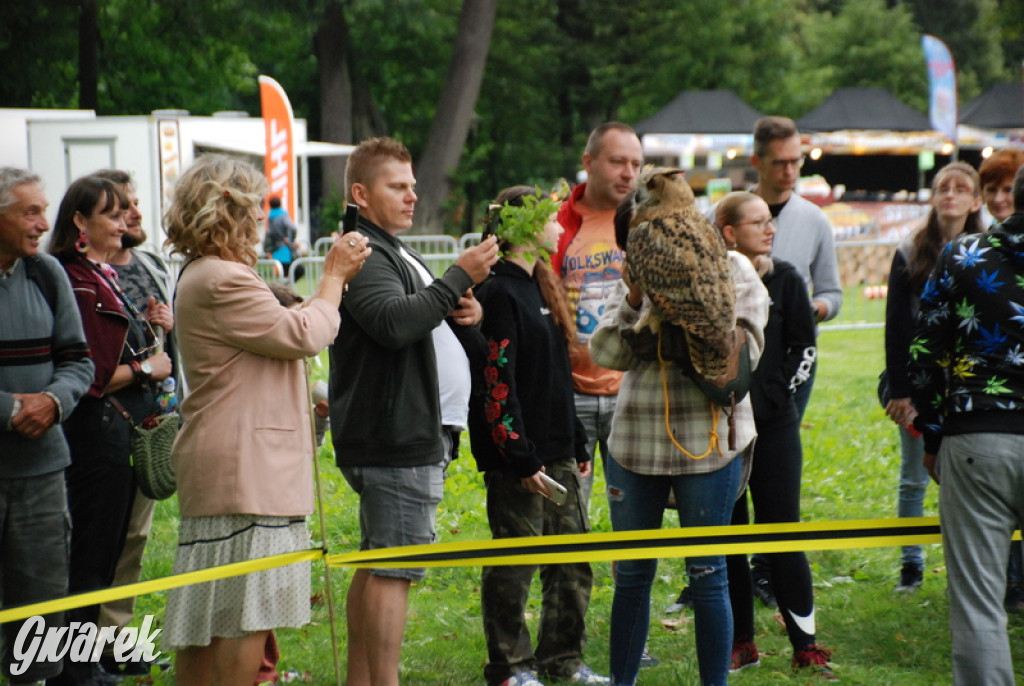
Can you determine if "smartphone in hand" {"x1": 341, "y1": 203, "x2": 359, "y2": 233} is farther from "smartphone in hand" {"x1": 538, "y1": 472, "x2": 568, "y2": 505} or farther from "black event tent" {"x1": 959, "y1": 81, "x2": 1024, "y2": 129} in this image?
"black event tent" {"x1": 959, "y1": 81, "x2": 1024, "y2": 129}

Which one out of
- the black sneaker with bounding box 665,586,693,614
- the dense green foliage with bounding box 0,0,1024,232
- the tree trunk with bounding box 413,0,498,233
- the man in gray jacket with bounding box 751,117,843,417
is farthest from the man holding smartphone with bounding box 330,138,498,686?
the tree trunk with bounding box 413,0,498,233

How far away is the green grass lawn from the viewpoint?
4797 millimetres

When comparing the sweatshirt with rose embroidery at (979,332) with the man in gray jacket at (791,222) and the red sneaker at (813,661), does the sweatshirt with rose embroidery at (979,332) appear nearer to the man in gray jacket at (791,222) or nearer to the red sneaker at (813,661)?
the red sneaker at (813,661)

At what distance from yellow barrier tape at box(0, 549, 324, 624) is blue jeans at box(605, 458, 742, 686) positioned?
1.11 m

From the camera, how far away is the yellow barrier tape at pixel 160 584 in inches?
141

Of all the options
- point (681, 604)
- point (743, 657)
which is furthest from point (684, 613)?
point (743, 657)

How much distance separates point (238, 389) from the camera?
3.63m

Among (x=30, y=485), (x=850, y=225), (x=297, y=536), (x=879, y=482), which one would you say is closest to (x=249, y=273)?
(x=297, y=536)

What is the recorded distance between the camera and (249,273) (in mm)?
3662

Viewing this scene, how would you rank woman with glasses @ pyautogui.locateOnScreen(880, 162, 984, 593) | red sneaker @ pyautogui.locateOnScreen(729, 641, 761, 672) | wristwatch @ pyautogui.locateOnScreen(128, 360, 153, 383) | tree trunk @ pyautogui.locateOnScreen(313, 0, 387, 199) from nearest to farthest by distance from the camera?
wristwatch @ pyautogui.locateOnScreen(128, 360, 153, 383), red sneaker @ pyautogui.locateOnScreen(729, 641, 761, 672), woman with glasses @ pyautogui.locateOnScreen(880, 162, 984, 593), tree trunk @ pyautogui.locateOnScreen(313, 0, 387, 199)

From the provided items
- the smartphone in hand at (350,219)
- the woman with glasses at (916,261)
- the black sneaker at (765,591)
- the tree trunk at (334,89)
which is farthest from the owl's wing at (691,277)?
the tree trunk at (334,89)

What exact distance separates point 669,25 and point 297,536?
3406 centimetres

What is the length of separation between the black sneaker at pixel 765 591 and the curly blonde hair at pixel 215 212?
10.3 feet

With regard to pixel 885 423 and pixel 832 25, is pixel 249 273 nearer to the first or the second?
pixel 885 423
